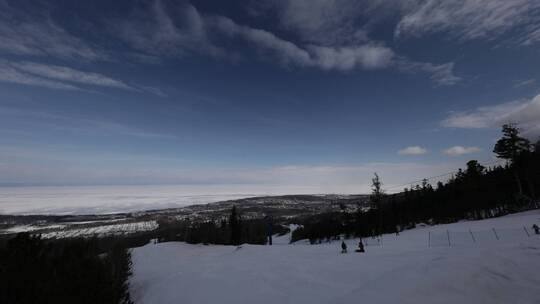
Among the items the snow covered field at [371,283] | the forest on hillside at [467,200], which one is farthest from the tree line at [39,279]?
the forest on hillside at [467,200]

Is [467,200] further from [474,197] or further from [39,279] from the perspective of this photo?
[39,279]

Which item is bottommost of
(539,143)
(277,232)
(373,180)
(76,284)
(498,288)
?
(277,232)

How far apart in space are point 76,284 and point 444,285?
47.4 feet

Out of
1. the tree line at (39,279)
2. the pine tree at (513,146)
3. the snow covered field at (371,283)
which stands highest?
the pine tree at (513,146)

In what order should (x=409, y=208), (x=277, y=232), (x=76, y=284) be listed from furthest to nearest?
(x=277, y=232)
(x=409, y=208)
(x=76, y=284)

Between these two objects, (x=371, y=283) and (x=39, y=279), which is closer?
(x=39, y=279)

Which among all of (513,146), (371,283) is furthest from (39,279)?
(513,146)

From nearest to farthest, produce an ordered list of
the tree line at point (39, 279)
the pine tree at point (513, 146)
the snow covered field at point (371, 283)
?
the tree line at point (39, 279) → the snow covered field at point (371, 283) → the pine tree at point (513, 146)

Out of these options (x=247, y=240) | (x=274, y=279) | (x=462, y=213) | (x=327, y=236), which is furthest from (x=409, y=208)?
(x=274, y=279)

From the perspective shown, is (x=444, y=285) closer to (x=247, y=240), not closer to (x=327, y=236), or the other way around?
(x=247, y=240)

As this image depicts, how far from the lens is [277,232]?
162375 millimetres

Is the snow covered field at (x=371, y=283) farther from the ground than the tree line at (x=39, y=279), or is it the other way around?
the tree line at (x=39, y=279)

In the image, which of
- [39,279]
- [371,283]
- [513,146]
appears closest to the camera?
[39,279]

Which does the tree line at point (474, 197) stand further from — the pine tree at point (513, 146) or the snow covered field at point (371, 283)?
the snow covered field at point (371, 283)
